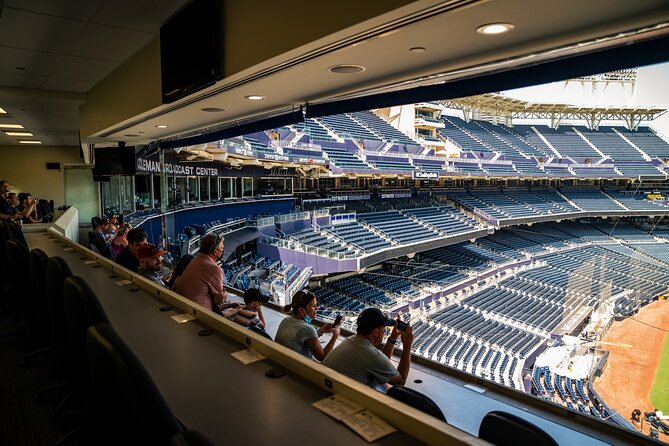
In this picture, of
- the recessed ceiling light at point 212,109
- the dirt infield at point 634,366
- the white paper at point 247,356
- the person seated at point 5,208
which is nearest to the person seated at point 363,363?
the white paper at point 247,356

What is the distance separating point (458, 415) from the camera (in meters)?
1.99

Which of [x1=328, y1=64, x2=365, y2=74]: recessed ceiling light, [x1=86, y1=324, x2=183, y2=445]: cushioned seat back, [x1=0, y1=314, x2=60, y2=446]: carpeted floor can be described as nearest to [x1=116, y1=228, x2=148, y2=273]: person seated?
[x1=0, y1=314, x2=60, y2=446]: carpeted floor

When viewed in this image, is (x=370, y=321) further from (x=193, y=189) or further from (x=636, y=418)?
(x=193, y=189)

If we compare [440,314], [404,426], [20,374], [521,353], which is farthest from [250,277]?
[404,426]

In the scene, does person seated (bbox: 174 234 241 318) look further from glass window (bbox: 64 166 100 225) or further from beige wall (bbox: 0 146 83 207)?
glass window (bbox: 64 166 100 225)

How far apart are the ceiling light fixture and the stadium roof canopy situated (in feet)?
81.7

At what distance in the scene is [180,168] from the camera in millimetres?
9484

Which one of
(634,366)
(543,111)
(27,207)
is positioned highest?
(543,111)

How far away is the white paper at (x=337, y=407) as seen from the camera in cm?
100

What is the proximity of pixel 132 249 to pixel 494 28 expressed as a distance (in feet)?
9.83

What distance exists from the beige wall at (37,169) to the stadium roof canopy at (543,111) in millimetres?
21570

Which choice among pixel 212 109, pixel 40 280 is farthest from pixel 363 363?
pixel 212 109

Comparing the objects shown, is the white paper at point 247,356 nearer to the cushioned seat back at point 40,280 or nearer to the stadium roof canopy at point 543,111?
the cushioned seat back at point 40,280

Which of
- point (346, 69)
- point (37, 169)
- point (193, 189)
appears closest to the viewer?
point (346, 69)
